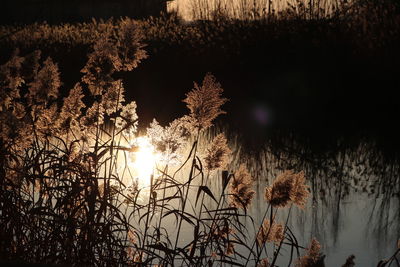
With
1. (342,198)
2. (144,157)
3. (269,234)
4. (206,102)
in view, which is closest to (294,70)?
(342,198)

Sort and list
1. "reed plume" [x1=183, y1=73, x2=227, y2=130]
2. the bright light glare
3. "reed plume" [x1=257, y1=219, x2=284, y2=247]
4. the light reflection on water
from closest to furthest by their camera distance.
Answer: "reed plume" [x1=183, y1=73, x2=227, y2=130] < "reed plume" [x1=257, y1=219, x2=284, y2=247] < the bright light glare < the light reflection on water

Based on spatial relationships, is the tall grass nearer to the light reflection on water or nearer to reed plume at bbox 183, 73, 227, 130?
reed plume at bbox 183, 73, 227, 130

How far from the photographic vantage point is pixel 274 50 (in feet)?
37.7

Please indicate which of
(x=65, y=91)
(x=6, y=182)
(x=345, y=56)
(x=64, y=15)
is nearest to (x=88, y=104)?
(x=65, y=91)

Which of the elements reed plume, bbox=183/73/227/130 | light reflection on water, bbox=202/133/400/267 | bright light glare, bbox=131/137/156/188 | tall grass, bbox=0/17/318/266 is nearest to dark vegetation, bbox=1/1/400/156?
light reflection on water, bbox=202/133/400/267

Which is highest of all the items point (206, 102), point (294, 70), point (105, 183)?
point (294, 70)

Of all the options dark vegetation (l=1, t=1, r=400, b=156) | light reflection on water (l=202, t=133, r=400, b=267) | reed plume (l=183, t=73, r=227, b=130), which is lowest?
reed plume (l=183, t=73, r=227, b=130)

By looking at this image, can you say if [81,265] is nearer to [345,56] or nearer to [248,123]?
[248,123]

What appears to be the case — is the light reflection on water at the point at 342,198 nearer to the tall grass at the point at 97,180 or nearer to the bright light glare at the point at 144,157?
the bright light glare at the point at 144,157

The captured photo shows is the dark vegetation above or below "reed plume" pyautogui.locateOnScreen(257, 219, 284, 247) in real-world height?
above

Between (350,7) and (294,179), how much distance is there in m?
8.38

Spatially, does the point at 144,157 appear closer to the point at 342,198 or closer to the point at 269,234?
the point at 269,234

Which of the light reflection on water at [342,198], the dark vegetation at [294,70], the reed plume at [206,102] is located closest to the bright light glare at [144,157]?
the reed plume at [206,102]

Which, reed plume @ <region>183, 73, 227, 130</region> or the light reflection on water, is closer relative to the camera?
reed plume @ <region>183, 73, 227, 130</region>
